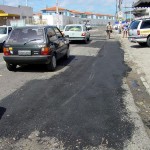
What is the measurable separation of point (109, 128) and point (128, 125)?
1.35ft

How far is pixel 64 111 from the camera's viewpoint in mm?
6301

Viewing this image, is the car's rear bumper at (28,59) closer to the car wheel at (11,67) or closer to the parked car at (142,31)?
the car wheel at (11,67)

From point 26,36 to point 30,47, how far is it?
536 mm

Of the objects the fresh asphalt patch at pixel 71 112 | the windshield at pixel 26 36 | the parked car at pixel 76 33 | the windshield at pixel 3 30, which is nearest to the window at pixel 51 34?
the windshield at pixel 26 36

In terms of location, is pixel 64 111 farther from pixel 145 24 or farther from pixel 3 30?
pixel 145 24

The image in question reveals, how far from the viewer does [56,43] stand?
39.0 ft

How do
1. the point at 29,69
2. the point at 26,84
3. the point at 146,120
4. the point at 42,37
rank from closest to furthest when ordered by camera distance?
the point at 146,120
the point at 26,84
the point at 42,37
the point at 29,69

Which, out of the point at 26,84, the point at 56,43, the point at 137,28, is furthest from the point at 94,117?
the point at 137,28

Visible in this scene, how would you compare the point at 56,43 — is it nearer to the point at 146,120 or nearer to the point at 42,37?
the point at 42,37

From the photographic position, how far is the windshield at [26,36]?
10828 mm

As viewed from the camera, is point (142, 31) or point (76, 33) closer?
point (142, 31)

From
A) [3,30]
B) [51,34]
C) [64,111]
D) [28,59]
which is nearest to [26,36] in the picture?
[28,59]

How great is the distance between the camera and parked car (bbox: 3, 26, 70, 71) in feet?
35.1

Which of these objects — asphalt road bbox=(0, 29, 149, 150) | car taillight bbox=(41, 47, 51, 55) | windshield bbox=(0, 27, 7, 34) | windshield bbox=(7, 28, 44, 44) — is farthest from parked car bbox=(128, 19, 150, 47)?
car taillight bbox=(41, 47, 51, 55)
